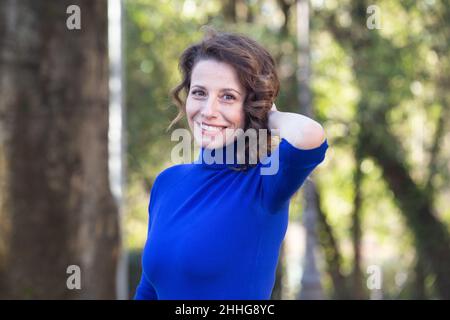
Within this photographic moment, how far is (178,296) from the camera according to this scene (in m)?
2.22

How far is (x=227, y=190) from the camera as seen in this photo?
7.38ft

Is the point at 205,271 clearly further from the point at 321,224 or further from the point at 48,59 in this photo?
the point at 321,224

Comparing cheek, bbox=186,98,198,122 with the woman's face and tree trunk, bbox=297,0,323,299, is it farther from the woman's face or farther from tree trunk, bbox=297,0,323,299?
tree trunk, bbox=297,0,323,299

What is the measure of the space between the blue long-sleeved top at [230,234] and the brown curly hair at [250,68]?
139 mm

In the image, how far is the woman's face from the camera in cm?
233

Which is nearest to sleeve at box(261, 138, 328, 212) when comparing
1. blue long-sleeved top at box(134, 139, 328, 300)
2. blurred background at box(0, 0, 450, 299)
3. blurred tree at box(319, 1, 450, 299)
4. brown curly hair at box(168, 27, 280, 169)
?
blue long-sleeved top at box(134, 139, 328, 300)

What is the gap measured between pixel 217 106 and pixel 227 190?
26 centimetres

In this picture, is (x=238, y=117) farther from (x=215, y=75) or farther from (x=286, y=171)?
Answer: (x=286, y=171)

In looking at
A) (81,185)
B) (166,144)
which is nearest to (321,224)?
(166,144)

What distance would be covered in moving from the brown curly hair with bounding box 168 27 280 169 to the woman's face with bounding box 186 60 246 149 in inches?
0.8

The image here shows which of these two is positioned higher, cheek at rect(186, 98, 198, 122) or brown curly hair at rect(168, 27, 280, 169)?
brown curly hair at rect(168, 27, 280, 169)

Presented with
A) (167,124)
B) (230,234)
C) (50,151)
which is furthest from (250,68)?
(50,151)

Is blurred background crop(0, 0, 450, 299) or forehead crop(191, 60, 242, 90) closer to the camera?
forehead crop(191, 60, 242, 90)
